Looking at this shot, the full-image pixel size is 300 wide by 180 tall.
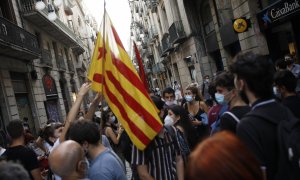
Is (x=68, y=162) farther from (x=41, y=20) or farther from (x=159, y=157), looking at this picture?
(x=41, y=20)

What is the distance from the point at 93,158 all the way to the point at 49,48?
1984 centimetres

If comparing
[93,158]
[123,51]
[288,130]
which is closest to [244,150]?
A: [288,130]

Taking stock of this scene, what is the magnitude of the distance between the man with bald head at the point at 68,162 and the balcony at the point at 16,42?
10.4m

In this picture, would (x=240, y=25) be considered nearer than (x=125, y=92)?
No

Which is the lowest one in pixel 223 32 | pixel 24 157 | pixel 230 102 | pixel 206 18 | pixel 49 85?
pixel 24 157

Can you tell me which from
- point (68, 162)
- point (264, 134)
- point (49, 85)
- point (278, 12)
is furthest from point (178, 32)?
point (264, 134)

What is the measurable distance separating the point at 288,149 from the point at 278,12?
7.82 meters

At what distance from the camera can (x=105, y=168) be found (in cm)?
297

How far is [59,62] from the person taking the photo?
2289 centimetres

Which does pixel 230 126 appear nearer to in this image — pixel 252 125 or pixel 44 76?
pixel 252 125

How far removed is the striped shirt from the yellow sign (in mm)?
7720

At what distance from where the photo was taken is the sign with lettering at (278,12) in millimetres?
8540

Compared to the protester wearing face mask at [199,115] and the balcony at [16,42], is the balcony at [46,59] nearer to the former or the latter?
the balcony at [16,42]

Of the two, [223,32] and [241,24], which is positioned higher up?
[223,32]
